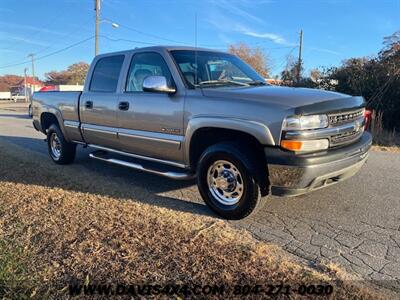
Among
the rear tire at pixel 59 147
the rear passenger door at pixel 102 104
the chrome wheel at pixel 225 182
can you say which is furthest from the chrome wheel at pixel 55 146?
the chrome wheel at pixel 225 182

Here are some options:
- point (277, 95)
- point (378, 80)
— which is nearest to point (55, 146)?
point (277, 95)

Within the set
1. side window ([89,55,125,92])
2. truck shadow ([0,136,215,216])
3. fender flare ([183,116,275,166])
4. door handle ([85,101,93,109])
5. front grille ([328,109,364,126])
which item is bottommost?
truck shadow ([0,136,215,216])

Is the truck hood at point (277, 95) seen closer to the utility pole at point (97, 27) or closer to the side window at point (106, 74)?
the side window at point (106, 74)

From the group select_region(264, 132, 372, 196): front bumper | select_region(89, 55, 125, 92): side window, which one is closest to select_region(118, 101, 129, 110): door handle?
select_region(89, 55, 125, 92): side window

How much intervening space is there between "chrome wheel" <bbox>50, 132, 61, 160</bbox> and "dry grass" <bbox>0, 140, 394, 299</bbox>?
2.39 metres

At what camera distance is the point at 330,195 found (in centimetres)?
518

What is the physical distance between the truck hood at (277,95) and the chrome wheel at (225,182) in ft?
2.44

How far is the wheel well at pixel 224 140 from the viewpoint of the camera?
4109mm

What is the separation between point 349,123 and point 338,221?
43.0 inches

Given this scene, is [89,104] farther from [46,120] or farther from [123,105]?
[46,120]

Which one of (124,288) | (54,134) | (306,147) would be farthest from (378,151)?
(124,288)

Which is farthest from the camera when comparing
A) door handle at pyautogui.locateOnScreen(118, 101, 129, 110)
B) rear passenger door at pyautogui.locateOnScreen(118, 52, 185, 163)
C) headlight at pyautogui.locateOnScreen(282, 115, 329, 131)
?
door handle at pyautogui.locateOnScreen(118, 101, 129, 110)

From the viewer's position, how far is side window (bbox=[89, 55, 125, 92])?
585cm

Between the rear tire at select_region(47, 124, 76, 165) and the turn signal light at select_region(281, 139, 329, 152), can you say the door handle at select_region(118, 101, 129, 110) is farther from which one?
the turn signal light at select_region(281, 139, 329, 152)
